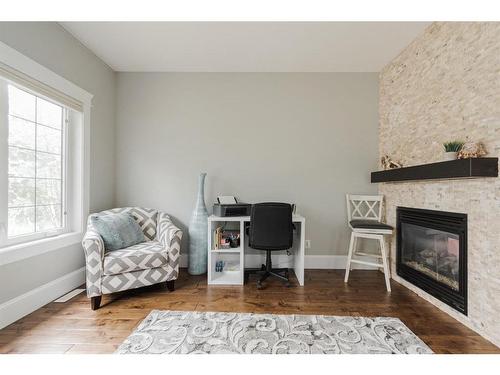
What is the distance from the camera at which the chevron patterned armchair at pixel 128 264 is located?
2037 millimetres

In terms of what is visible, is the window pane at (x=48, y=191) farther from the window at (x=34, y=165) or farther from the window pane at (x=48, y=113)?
the window pane at (x=48, y=113)

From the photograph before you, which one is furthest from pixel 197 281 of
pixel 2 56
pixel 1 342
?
pixel 2 56

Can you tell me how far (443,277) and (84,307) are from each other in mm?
3288

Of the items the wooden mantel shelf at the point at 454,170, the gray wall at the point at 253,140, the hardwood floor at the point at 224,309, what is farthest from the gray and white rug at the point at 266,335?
the gray wall at the point at 253,140

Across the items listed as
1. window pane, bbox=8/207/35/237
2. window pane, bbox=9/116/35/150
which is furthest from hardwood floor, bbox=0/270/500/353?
window pane, bbox=9/116/35/150

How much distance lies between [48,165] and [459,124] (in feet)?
12.4

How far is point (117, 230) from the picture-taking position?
235 cm

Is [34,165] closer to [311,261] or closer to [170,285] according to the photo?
[170,285]

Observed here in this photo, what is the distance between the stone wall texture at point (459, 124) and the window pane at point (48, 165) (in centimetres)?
372

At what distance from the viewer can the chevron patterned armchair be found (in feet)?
6.68

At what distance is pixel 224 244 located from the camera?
270 cm

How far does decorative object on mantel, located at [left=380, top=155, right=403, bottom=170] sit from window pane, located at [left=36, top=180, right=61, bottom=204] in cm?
371

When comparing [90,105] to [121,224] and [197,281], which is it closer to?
[121,224]

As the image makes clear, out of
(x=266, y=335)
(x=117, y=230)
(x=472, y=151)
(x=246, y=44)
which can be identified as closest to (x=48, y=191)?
(x=117, y=230)
